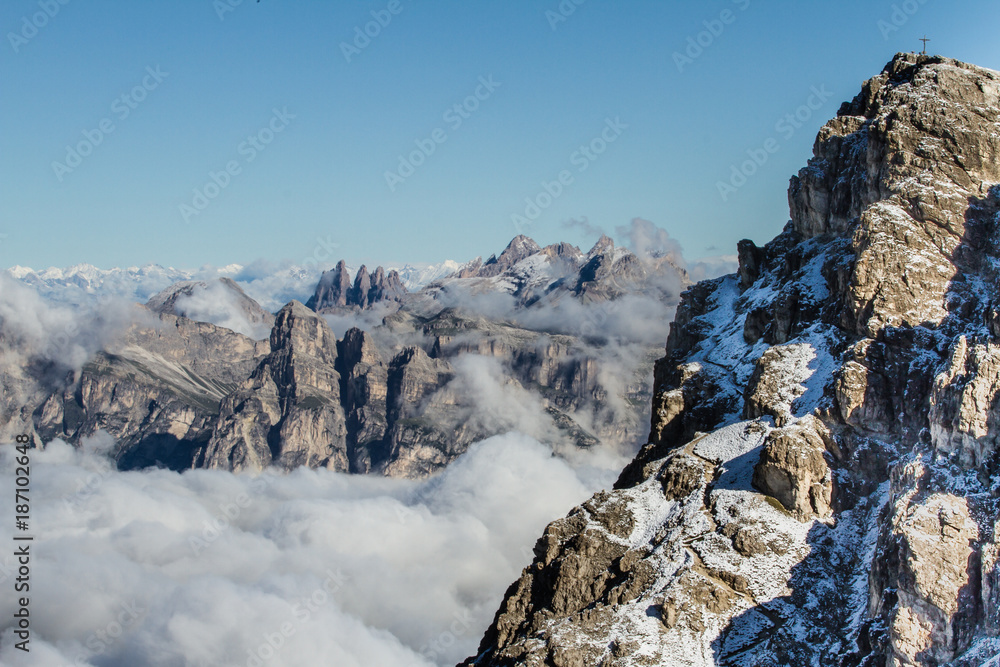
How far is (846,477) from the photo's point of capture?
112 meters

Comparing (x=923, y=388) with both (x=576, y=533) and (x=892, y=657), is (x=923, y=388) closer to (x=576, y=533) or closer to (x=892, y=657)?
(x=892, y=657)

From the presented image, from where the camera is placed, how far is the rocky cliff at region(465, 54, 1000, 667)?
90438 mm

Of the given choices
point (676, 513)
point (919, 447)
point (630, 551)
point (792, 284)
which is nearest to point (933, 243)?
point (792, 284)

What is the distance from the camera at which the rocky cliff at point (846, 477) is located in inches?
3561

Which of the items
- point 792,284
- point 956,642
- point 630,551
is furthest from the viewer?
point 792,284

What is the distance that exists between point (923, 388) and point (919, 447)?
1010cm

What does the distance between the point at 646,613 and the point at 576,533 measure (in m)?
18.7

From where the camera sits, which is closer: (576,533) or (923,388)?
(923,388)

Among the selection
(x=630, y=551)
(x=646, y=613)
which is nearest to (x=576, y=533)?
(x=630, y=551)

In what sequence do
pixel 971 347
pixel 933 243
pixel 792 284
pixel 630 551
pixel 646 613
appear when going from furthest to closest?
1. pixel 792 284
2. pixel 933 243
3. pixel 630 551
4. pixel 646 613
5. pixel 971 347

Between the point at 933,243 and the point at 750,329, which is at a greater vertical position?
the point at 933,243

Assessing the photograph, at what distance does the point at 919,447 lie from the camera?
337 ft

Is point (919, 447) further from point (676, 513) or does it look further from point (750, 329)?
point (750, 329)

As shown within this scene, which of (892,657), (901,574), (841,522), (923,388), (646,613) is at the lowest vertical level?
(646,613)
